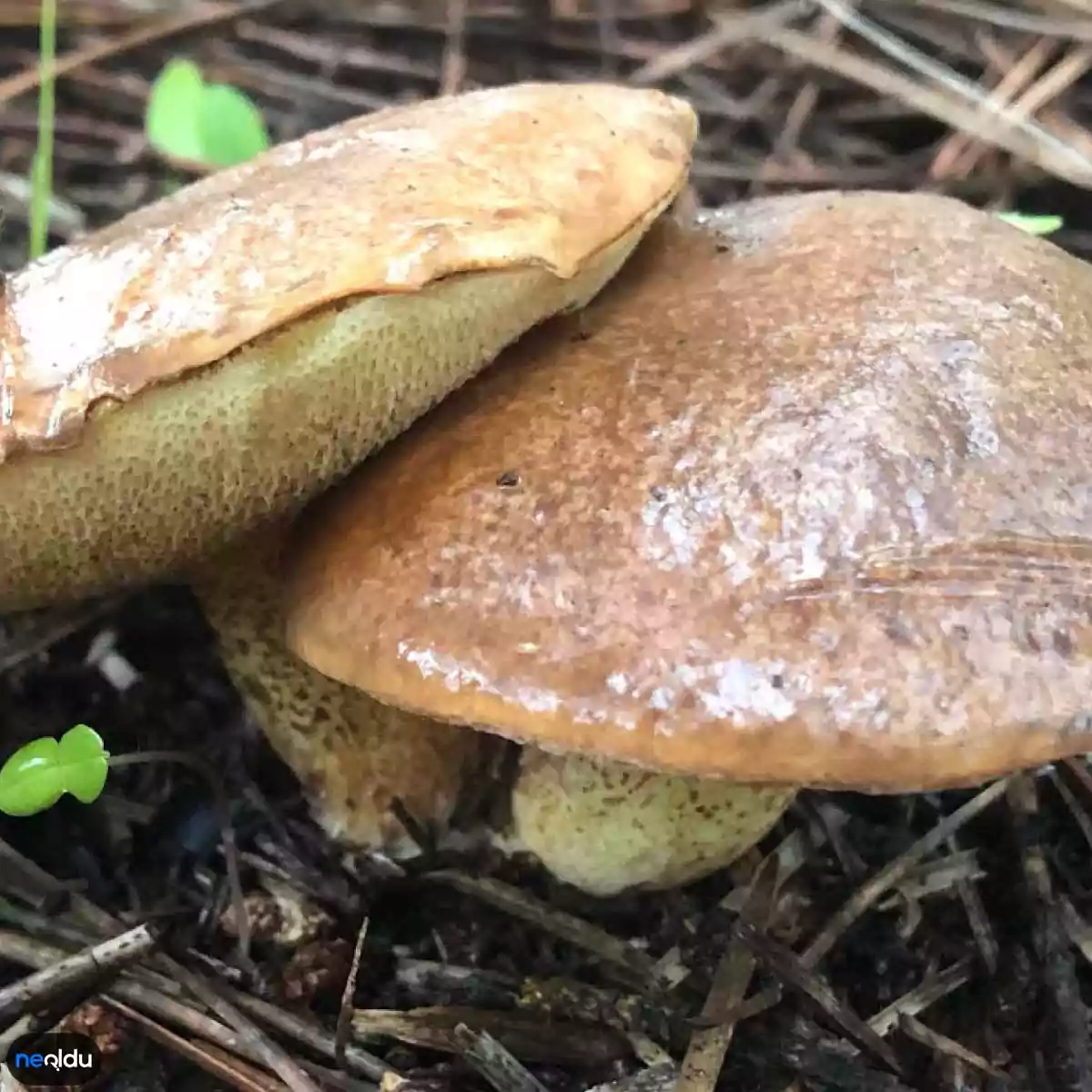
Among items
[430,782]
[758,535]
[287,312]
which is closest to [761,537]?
[758,535]

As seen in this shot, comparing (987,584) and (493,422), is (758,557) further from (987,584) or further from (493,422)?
(493,422)

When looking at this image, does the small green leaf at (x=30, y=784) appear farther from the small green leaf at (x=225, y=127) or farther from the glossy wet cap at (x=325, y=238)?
the small green leaf at (x=225, y=127)

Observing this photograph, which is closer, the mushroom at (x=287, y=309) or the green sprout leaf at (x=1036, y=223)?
the mushroom at (x=287, y=309)

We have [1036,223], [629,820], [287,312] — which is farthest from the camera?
[1036,223]

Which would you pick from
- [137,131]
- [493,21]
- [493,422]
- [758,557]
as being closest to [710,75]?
[493,21]

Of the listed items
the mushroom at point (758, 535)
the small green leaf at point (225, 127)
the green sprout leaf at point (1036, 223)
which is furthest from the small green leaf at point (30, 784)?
the green sprout leaf at point (1036, 223)

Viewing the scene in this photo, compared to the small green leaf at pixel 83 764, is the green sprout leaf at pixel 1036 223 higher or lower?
higher

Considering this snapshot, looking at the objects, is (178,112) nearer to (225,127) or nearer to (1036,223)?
(225,127)
